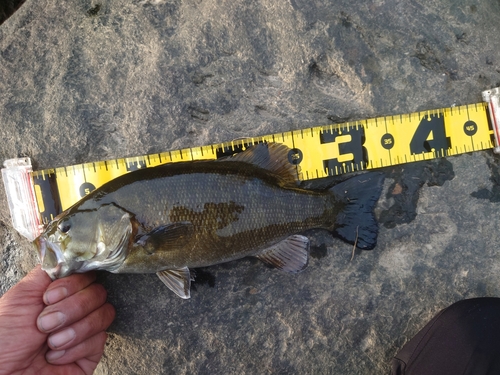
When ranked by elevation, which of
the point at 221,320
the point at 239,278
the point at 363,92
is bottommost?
the point at 221,320

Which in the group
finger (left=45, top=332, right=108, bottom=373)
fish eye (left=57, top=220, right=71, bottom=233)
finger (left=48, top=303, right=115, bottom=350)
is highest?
fish eye (left=57, top=220, right=71, bottom=233)

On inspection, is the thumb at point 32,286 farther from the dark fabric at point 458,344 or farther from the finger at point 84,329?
the dark fabric at point 458,344

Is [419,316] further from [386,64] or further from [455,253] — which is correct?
[386,64]

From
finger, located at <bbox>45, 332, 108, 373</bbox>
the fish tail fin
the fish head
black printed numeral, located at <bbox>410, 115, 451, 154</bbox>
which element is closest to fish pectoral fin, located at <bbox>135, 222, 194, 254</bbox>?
the fish head

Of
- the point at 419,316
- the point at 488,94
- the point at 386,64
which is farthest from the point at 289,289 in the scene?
the point at 488,94

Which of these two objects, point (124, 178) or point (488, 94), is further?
point (488, 94)

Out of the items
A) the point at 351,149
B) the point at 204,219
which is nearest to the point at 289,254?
the point at 204,219

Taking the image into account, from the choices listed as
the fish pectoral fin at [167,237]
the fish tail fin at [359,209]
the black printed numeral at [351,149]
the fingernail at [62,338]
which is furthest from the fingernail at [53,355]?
the black printed numeral at [351,149]

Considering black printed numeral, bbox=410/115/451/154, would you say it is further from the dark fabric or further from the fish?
the dark fabric
